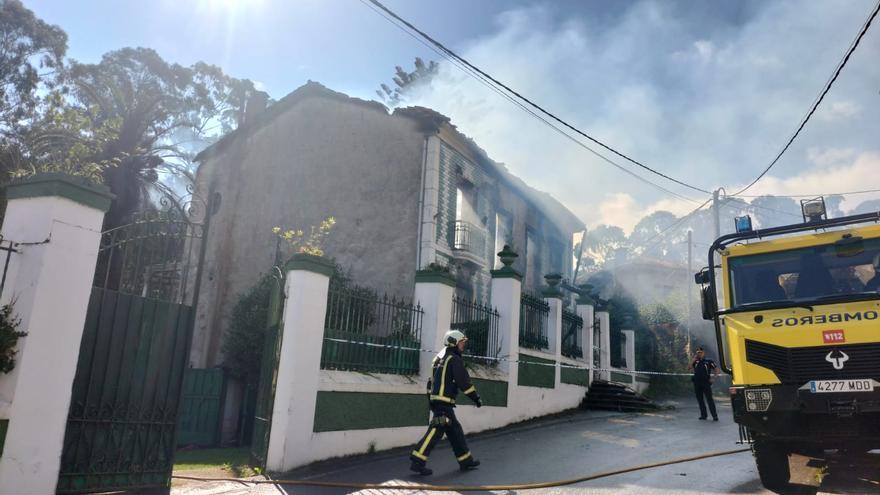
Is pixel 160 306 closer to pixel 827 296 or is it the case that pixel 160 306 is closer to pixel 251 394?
pixel 827 296

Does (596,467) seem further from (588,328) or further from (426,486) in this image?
(588,328)

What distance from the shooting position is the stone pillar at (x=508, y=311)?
1209 centimetres

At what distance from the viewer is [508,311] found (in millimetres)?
12203

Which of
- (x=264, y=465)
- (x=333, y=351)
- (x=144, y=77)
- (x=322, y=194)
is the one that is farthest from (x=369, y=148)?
(x=144, y=77)

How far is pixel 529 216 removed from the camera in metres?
24.6

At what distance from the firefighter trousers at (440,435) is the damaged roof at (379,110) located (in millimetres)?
11457

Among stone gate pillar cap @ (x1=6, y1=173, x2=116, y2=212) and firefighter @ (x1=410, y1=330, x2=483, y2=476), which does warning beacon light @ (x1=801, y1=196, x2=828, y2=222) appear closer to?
firefighter @ (x1=410, y1=330, x2=483, y2=476)

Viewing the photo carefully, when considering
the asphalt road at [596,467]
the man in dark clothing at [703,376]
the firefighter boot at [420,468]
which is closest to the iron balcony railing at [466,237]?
the man in dark clothing at [703,376]

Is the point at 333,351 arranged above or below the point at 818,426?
above

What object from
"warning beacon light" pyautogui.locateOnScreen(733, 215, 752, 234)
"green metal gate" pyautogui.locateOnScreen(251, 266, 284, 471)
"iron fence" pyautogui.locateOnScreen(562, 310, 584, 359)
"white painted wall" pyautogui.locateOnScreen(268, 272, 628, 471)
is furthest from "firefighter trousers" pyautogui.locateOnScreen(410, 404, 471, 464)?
"iron fence" pyautogui.locateOnScreen(562, 310, 584, 359)

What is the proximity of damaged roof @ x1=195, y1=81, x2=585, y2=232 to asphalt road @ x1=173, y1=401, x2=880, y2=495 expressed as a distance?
30.7 feet

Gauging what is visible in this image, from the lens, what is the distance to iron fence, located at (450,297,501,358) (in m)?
11.2

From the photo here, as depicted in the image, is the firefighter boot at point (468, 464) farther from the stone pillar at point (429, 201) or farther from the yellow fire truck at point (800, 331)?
the stone pillar at point (429, 201)

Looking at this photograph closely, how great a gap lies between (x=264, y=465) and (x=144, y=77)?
86.0ft
